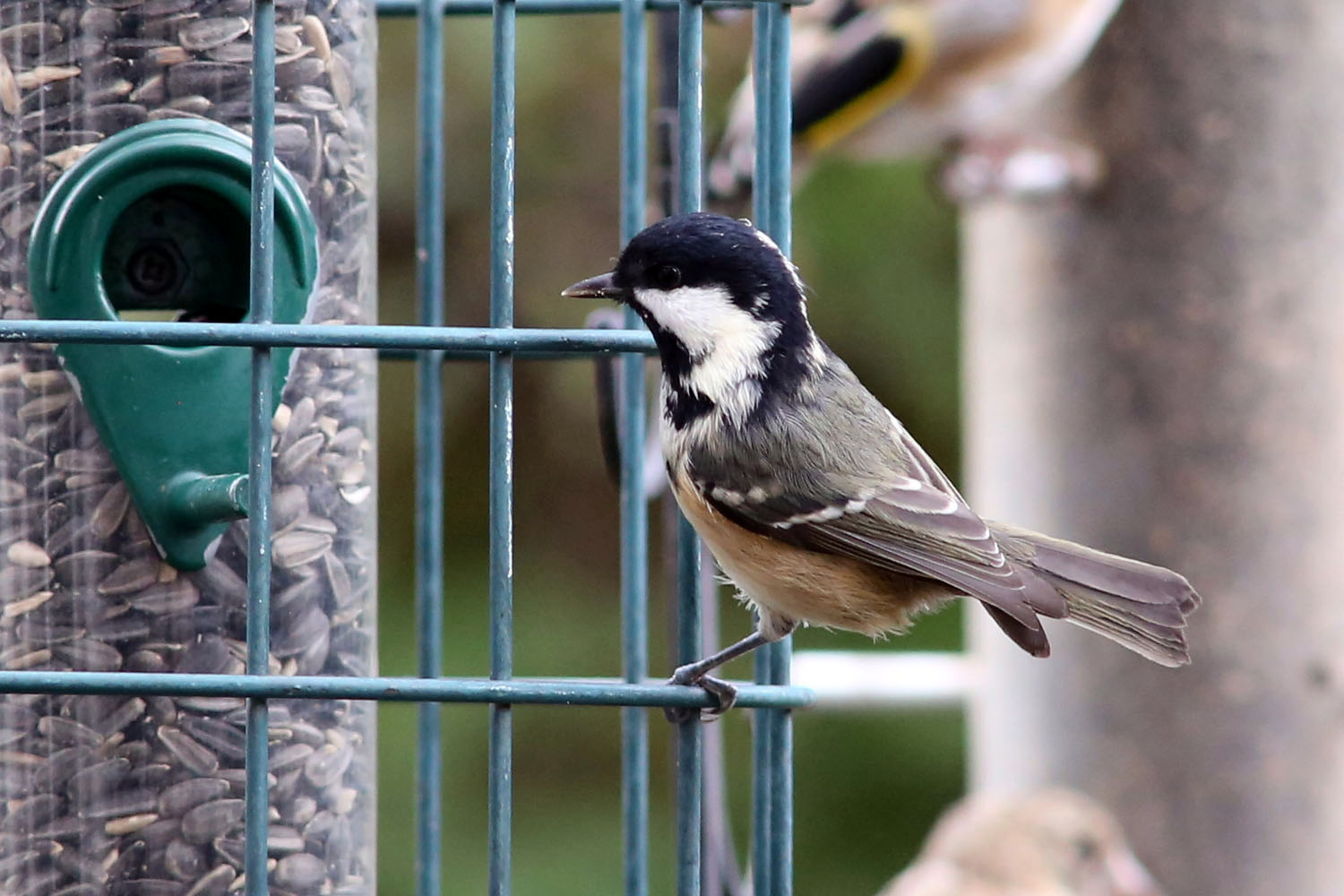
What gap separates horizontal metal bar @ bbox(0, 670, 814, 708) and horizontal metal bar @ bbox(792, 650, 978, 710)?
1.78 metres

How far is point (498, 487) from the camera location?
2492 mm

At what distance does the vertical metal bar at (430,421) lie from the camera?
278 cm

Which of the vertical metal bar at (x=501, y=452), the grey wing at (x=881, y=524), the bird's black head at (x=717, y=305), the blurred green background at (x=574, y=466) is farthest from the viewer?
the blurred green background at (x=574, y=466)

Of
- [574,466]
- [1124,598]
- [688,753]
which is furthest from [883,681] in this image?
[574,466]

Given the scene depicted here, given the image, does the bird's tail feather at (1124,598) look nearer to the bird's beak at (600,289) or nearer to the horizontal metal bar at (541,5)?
the bird's beak at (600,289)

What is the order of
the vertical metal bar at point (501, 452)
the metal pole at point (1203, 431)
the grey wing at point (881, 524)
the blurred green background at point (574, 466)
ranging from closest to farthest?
the vertical metal bar at point (501, 452) < the grey wing at point (881, 524) < the metal pole at point (1203, 431) < the blurred green background at point (574, 466)

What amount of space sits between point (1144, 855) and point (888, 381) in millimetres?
3479

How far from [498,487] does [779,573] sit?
0.59 meters

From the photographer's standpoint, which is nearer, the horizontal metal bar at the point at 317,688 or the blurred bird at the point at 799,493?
the horizontal metal bar at the point at 317,688

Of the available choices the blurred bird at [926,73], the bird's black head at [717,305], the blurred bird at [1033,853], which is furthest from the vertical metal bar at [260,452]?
the blurred bird at [1033,853]

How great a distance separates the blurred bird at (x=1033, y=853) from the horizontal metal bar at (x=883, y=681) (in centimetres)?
37

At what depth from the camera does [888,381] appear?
765 centimetres

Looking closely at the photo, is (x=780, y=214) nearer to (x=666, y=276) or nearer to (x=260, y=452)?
(x=666, y=276)

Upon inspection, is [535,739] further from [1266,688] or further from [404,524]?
[1266,688]
